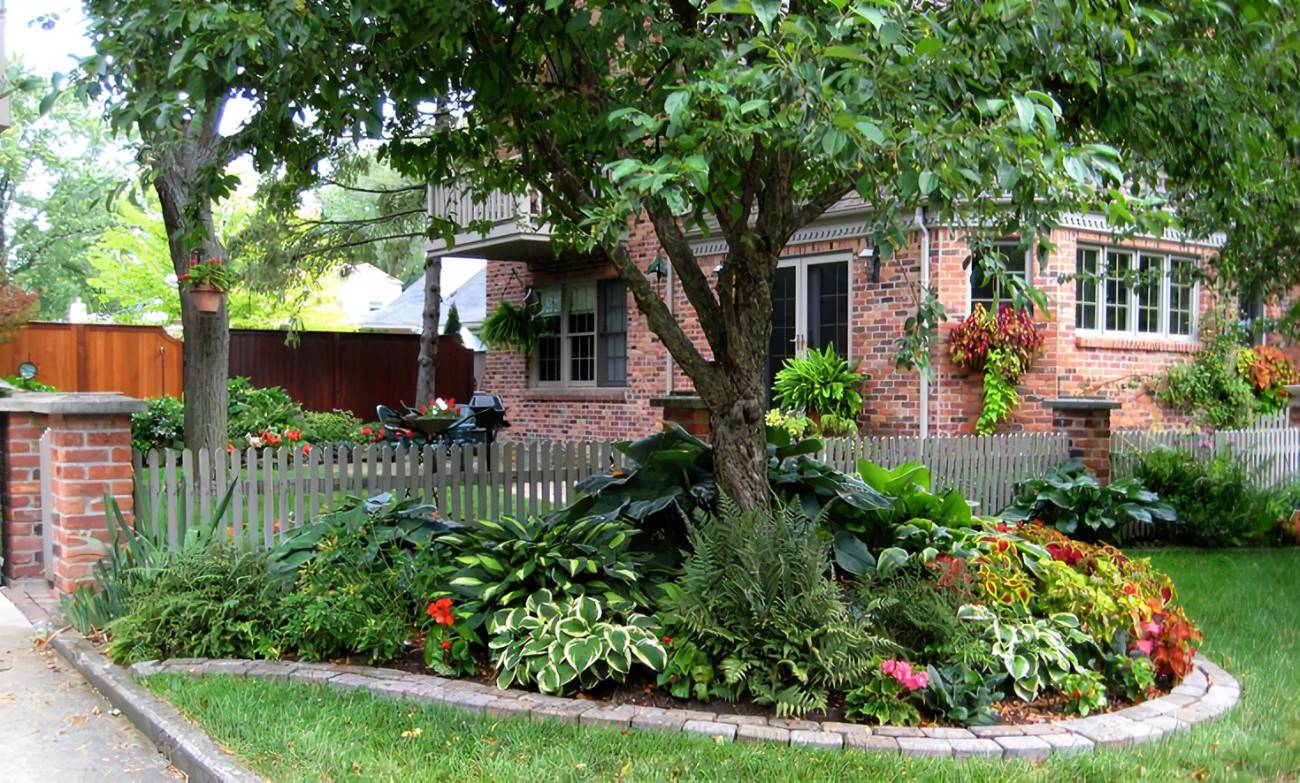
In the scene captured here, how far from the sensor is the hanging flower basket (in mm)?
9078

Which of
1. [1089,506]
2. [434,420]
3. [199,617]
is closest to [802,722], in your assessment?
[199,617]

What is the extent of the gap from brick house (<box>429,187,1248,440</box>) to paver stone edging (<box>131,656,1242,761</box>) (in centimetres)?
539

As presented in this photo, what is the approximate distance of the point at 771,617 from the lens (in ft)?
14.5

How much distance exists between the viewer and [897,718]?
4117 millimetres

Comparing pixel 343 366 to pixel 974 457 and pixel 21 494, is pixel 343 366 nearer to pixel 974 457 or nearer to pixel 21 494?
pixel 21 494

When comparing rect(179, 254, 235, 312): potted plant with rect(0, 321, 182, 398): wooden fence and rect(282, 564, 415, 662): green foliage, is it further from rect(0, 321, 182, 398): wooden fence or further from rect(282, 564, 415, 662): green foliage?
rect(0, 321, 182, 398): wooden fence

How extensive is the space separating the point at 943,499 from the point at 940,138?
111 inches

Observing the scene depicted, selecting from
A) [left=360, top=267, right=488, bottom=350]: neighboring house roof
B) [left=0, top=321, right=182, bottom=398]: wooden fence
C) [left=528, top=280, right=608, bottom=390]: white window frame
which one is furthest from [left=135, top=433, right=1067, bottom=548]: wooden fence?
[left=360, top=267, right=488, bottom=350]: neighboring house roof

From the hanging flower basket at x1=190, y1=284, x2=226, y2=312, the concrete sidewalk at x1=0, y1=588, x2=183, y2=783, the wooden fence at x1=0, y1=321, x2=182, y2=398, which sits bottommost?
the concrete sidewalk at x1=0, y1=588, x2=183, y2=783

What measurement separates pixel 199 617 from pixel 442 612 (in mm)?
1236

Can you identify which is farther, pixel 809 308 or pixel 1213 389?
pixel 809 308

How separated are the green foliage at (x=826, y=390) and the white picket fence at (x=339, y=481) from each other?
13.9ft

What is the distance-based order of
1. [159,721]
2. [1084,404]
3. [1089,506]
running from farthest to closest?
[1084,404]
[1089,506]
[159,721]

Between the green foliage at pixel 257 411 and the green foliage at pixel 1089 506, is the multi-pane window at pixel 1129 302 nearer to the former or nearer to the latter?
the green foliage at pixel 1089 506
